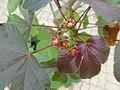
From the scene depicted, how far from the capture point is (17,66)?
1.25 ft

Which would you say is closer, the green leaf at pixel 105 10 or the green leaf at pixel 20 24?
the green leaf at pixel 105 10

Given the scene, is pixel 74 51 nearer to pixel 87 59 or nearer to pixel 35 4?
pixel 87 59

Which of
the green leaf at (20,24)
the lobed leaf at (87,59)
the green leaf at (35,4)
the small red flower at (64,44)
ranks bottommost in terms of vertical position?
the lobed leaf at (87,59)

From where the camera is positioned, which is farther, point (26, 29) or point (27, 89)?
point (26, 29)

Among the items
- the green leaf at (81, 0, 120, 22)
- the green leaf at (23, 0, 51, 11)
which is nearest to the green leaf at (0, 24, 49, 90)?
the green leaf at (23, 0, 51, 11)

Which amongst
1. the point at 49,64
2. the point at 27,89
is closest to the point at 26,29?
the point at 49,64

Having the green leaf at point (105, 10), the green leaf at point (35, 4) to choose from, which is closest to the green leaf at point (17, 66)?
the green leaf at point (35, 4)

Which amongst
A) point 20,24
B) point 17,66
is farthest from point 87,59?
point 20,24

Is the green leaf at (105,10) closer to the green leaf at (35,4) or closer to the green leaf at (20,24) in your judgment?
the green leaf at (35,4)

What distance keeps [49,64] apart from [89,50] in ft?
0.59

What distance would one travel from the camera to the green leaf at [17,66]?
0.36 meters

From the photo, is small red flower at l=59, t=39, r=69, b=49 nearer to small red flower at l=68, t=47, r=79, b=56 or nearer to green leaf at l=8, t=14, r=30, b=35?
small red flower at l=68, t=47, r=79, b=56

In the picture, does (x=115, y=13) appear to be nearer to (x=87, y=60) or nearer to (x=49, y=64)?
(x=87, y=60)

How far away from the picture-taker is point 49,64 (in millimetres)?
542
